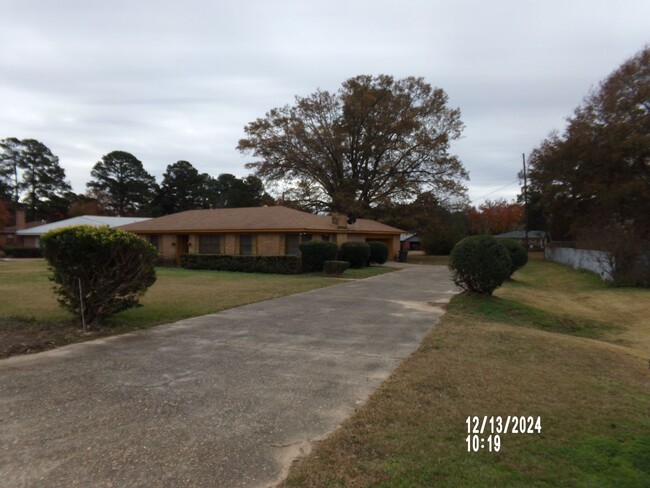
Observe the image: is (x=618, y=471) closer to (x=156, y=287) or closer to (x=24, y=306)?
(x=24, y=306)

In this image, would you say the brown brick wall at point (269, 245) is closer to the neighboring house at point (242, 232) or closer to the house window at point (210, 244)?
the neighboring house at point (242, 232)

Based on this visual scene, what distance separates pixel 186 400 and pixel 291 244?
21260 mm

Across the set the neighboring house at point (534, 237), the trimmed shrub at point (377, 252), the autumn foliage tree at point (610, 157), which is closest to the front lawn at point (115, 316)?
the trimmed shrub at point (377, 252)

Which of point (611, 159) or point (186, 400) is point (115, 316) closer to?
point (186, 400)

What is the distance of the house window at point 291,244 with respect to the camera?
25.6 m

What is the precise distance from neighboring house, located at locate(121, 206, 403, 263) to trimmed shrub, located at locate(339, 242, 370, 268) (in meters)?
1.90

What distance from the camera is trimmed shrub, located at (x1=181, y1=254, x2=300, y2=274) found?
2278 centimetres

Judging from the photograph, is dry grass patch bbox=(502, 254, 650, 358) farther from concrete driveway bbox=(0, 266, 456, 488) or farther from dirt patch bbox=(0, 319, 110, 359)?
dirt patch bbox=(0, 319, 110, 359)

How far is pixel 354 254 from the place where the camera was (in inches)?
1048

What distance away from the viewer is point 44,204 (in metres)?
68.9

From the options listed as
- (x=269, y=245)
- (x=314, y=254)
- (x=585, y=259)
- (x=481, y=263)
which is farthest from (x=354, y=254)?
(x=481, y=263)

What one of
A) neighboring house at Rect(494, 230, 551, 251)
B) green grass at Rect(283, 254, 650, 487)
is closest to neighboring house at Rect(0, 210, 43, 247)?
green grass at Rect(283, 254, 650, 487)

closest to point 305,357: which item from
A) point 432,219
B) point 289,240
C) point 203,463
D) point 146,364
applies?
point 146,364

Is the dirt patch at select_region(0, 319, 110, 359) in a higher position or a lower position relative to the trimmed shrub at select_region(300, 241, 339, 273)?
lower
